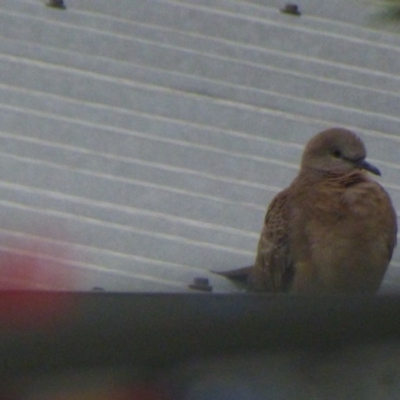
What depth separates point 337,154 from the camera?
5.54 m

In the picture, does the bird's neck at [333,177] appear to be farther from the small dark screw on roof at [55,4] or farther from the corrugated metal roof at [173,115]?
the small dark screw on roof at [55,4]

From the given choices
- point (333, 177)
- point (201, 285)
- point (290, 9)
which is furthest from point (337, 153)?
point (290, 9)

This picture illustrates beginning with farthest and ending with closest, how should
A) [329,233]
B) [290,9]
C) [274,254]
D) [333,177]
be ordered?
[290,9] < [333,177] < [274,254] < [329,233]

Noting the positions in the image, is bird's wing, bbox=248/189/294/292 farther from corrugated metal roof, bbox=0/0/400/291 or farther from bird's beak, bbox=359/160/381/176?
bird's beak, bbox=359/160/381/176

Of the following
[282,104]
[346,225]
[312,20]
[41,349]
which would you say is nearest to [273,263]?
[346,225]

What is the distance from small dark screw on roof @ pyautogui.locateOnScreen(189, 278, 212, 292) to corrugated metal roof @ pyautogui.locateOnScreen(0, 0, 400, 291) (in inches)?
2.4

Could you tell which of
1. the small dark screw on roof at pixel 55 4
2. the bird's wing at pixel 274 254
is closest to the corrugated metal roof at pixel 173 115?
the small dark screw on roof at pixel 55 4

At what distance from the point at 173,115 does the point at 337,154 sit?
0.99m

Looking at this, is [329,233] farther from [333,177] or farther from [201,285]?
[201,285]

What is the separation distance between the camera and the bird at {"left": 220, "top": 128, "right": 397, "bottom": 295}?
5.05m

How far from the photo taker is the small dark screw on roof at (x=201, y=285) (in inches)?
182

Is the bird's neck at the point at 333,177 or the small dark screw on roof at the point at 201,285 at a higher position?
the bird's neck at the point at 333,177

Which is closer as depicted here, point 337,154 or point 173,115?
point 337,154

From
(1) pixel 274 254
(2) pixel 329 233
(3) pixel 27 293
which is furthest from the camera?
(1) pixel 274 254
